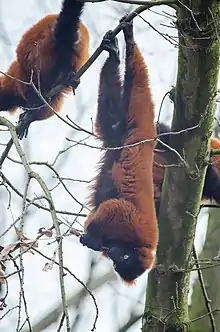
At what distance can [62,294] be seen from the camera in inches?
107

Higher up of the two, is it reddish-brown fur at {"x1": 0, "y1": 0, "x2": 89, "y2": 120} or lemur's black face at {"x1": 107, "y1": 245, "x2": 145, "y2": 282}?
reddish-brown fur at {"x1": 0, "y1": 0, "x2": 89, "y2": 120}

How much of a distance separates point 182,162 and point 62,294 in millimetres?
1181

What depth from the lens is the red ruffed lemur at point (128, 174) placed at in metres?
4.45

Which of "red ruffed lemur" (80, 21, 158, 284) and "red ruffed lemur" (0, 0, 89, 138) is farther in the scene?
"red ruffed lemur" (0, 0, 89, 138)

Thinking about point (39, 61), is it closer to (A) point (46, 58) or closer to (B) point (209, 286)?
(A) point (46, 58)

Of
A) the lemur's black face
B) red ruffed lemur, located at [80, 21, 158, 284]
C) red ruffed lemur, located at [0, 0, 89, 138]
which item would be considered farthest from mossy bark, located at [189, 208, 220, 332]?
red ruffed lemur, located at [0, 0, 89, 138]

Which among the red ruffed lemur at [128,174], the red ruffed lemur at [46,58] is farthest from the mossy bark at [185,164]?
the red ruffed lemur at [46,58]

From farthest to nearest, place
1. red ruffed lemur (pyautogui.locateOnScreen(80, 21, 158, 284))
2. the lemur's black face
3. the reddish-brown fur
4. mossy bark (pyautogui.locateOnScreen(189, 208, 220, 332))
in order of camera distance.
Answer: mossy bark (pyautogui.locateOnScreen(189, 208, 220, 332)) < the reddish-brown fur < the lemur's black face < red ruffed lemur (pyautogui.locateOnScreen(80, 21, 158, 284))

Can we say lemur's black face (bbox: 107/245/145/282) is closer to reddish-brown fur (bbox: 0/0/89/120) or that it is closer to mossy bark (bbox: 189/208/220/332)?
reddish-brown fur (bbox: 0/0/89/120)

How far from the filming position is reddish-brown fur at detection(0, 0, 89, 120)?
5441mm

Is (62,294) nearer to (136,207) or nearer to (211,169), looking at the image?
(136,207)

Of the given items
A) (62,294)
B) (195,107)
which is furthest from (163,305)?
(62,294)

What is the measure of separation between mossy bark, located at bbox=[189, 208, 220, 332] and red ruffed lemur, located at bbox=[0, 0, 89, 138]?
6.78 ft

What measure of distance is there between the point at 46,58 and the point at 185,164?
223 cm
